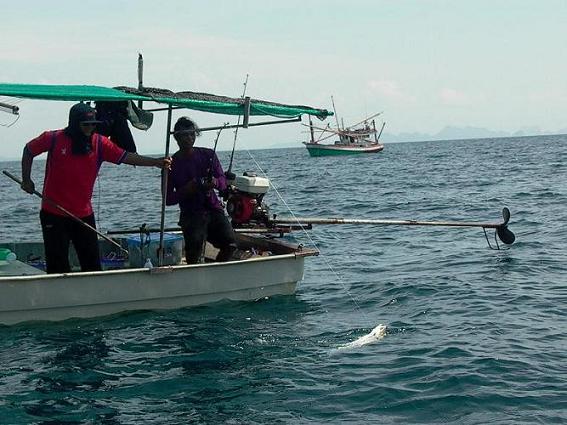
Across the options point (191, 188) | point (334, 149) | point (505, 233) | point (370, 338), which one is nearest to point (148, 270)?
point (191, 188)

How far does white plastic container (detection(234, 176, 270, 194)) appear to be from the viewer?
11.9 meters

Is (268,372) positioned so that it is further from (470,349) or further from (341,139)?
(341,139)

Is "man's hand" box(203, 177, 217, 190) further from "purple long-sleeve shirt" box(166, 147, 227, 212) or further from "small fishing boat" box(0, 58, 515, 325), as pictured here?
"small fishing boat" box(0, 58, 515, 325)

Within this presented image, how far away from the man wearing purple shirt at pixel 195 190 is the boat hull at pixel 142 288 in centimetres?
43

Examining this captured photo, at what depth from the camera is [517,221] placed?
19.7m

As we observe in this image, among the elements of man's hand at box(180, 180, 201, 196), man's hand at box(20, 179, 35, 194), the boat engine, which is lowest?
the boat engine

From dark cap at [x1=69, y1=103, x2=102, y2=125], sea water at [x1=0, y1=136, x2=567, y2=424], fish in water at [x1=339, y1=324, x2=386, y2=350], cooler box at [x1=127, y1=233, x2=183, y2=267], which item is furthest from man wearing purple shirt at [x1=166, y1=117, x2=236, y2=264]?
fish in water at [x1=339, y1=324, x2=386, y2=350]

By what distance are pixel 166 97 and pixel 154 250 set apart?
220 cm

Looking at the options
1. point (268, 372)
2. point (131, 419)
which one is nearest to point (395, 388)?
point (268, 372)

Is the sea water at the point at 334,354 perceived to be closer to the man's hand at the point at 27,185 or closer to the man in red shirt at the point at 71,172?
the man in red shirt at the point at 71,172

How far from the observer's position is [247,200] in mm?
12023

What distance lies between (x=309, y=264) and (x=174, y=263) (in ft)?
14.2

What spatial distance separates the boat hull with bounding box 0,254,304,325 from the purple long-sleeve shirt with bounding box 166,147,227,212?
0.87m

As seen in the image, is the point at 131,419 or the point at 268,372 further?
the point at 268,372
